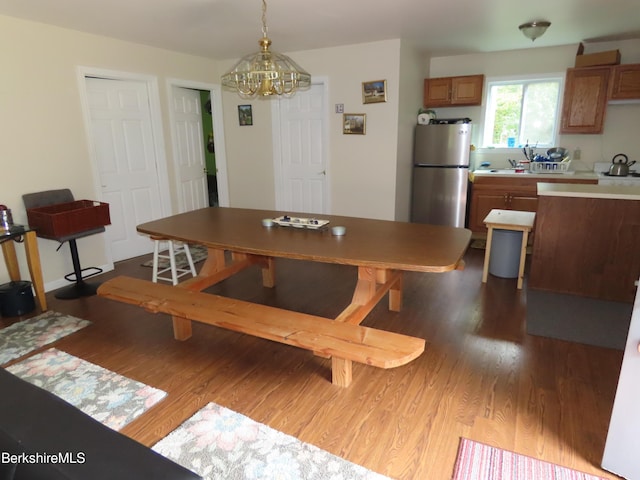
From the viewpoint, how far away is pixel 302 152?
16.5 feet

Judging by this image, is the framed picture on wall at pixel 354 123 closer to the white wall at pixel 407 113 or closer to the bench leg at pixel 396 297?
the white wall at pixel 407 113

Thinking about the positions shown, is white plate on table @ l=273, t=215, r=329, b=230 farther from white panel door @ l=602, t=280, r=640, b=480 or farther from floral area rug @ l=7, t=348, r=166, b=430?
white panel door @ l=602, t=280, r=640, b=480

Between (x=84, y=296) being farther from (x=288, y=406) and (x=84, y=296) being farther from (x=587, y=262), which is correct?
(x=587, y=262)

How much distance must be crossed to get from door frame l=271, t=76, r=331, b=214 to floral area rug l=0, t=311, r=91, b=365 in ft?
9.54

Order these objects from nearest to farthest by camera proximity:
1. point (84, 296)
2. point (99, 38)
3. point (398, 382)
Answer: point (398, 382) < point (84, 296) < point (99, 38)

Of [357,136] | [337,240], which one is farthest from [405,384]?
[357,136]

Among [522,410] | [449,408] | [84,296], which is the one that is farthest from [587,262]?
[84,296]

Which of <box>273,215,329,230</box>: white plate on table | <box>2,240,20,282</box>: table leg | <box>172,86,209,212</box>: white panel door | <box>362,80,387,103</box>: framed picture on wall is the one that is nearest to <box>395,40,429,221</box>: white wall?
<box>362,80,387,103</box>: framed picture on wall

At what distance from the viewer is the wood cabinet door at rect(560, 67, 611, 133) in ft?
14.5

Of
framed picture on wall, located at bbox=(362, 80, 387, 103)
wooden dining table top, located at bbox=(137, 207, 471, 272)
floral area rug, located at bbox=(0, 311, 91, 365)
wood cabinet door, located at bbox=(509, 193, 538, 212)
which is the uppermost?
framed picture on wall, located at bbox=(362, 80, 387, 103)

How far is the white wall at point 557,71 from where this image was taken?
4617mm

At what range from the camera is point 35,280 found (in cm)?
310

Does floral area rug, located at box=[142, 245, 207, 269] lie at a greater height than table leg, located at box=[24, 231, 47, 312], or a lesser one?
lesser

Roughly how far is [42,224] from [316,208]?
116 inches
